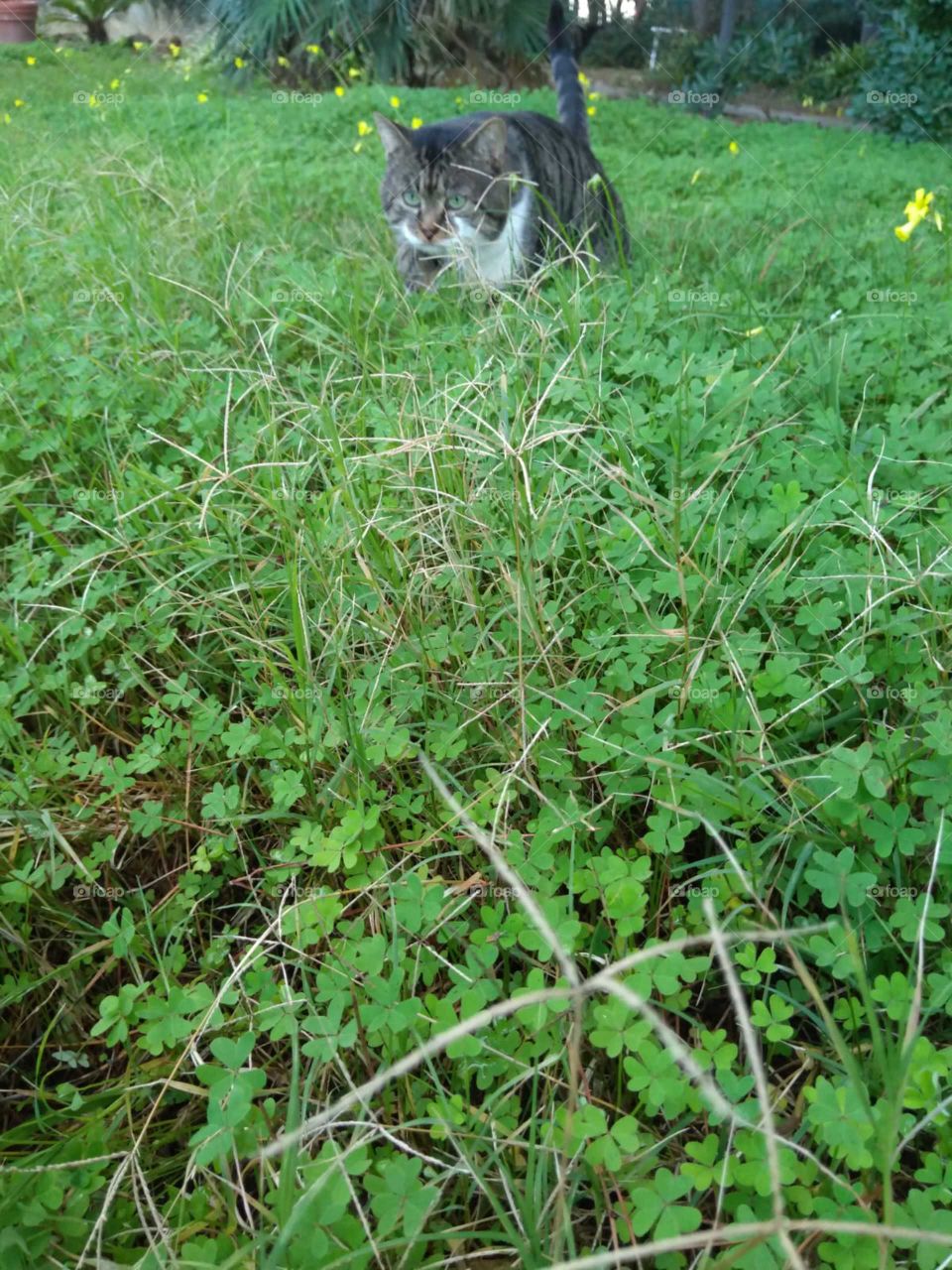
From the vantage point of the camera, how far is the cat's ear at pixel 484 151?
3.25m

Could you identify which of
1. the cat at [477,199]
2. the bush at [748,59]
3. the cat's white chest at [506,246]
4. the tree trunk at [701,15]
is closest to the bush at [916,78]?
the bush at [748,59]

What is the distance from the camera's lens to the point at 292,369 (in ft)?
8.11

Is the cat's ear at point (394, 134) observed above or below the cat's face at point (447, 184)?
above

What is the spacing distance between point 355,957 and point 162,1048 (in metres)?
0.32

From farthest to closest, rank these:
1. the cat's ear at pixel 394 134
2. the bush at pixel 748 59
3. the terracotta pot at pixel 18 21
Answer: the bush at pixel 748 59
the terracotta pot at pixel 18 21
the cat's ear at pixel 394 134

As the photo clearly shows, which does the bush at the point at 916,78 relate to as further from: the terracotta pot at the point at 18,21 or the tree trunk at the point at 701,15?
the terracotta pot at the point at 18,21

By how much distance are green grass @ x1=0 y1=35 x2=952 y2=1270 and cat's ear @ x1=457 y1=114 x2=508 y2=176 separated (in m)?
1.01

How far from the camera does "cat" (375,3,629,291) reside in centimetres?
324

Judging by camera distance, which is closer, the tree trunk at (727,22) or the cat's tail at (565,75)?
the cat's tail at (565,75)

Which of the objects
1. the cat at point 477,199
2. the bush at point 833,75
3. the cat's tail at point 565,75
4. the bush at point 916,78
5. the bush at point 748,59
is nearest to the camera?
the cat at point 477,199

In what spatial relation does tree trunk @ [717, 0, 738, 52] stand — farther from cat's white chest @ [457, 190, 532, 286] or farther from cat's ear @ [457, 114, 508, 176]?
cat's ear @ [457, 114, 508, 176]

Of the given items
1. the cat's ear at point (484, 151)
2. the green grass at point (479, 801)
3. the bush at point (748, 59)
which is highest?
the bush at point (748, 59)

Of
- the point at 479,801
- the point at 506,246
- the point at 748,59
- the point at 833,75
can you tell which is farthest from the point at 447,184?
the point at 833,75

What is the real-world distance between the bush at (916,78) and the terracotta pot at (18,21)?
7501mm
